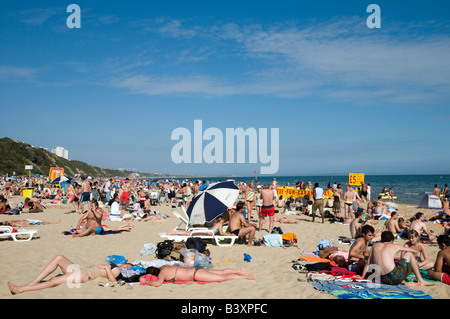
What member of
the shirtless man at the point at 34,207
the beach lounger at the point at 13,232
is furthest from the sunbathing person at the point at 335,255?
the shirtless man at the point at 34,207

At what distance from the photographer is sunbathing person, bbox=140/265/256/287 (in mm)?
5113

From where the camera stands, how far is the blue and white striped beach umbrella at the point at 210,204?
8.84 m

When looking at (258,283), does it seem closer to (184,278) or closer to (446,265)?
(184,278)

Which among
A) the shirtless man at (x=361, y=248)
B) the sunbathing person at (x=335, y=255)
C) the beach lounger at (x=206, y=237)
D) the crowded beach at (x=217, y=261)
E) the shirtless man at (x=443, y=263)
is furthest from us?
the beach lounger at (x=206, y=237)

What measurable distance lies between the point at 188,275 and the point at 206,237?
3.06m

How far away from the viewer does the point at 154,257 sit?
704cm

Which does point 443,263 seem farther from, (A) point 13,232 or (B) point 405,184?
(B) point 405,184

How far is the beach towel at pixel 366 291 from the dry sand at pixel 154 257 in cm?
15

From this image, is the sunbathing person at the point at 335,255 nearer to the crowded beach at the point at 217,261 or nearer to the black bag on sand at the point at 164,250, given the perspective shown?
the crowded beach at the point at 217,261

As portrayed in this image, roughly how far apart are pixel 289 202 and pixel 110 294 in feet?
41.1

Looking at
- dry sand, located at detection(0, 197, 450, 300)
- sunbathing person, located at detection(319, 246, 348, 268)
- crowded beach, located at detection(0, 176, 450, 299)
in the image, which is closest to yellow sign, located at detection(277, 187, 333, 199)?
dry sand, located at detection(0, 197, 450, 300)

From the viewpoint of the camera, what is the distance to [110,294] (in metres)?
4.60
